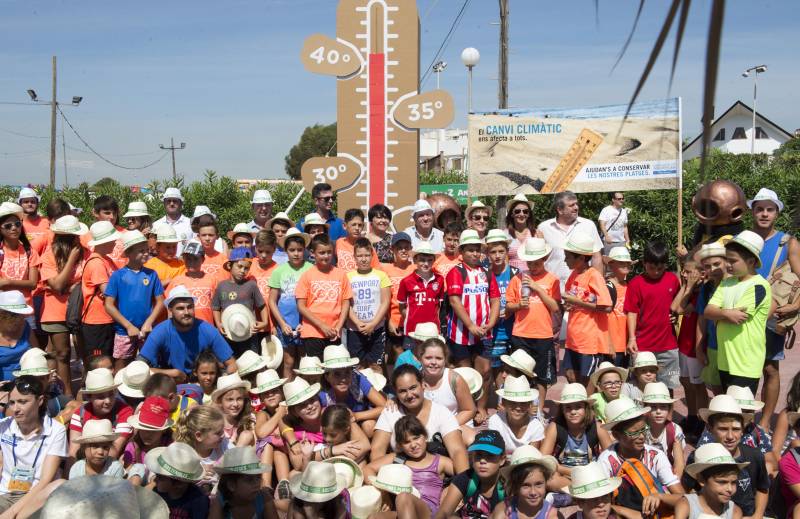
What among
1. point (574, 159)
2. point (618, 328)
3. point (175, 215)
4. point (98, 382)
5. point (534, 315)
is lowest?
A: point (98, 382)

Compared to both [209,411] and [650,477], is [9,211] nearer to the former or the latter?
[209,411]

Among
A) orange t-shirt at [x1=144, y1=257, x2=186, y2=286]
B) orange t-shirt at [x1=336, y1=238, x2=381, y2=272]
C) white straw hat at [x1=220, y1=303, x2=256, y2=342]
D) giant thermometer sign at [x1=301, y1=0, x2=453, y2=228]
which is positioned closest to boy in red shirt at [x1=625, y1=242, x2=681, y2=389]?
orange t-shirt at [x1=336, y1=238, x2=381, y2=272]

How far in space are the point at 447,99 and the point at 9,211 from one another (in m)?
4.35

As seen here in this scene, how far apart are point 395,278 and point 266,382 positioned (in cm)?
180

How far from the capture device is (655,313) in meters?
5.81

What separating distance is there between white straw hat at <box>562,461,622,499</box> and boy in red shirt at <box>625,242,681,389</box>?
7.25ft

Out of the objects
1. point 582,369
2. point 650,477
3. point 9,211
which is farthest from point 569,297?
point 9,211

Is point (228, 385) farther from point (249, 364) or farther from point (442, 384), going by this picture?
point (442, 384)

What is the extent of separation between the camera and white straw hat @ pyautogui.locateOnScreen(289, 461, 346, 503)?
3.63 metres

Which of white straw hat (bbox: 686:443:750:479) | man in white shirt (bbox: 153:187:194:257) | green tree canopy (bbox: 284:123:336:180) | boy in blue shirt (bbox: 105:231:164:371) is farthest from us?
green tree canopy (bbox: 284:123:336:180)

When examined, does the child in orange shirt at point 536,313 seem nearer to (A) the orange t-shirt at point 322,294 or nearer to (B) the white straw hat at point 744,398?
(A) the orange t-shirt at point 322,294

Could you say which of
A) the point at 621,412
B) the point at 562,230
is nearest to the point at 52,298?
the point at 562,230

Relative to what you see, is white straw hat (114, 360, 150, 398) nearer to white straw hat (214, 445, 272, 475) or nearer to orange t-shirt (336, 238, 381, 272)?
white straw hat (214, 445, 272, 475)

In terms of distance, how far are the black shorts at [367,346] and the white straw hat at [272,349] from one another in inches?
22.2
